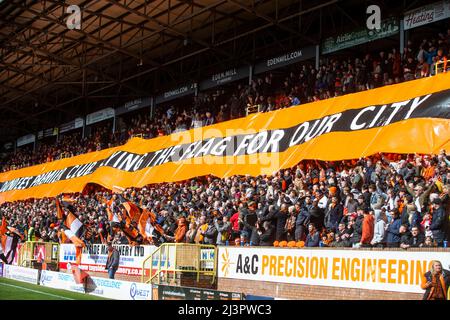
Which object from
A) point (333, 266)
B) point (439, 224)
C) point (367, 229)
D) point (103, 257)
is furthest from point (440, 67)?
point (103, 257)

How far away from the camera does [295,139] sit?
723 inches

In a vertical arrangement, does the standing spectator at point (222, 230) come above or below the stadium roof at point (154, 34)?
below

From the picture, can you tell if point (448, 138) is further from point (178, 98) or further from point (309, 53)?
point (178, 98)

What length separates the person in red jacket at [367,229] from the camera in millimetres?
12828

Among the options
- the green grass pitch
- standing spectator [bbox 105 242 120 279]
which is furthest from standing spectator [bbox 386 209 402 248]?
standing spectator [bbox 105 242 120 279]

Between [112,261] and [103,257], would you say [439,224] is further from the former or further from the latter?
[103,257]

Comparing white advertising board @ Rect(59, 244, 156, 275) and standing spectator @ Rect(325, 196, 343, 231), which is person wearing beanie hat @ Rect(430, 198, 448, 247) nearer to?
standing spectator @ Rect(325, 196, 343, 231)

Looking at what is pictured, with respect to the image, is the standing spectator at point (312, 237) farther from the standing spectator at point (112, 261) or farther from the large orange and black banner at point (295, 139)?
A: the standing spectator at point (112, 261)

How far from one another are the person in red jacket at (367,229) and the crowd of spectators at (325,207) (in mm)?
20

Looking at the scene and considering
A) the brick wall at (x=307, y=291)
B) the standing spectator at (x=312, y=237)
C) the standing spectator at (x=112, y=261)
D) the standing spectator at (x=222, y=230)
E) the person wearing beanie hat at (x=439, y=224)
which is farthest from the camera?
the standing spectator at (x=112, y=261)

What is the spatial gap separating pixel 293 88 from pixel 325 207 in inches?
441

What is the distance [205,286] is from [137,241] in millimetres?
5519

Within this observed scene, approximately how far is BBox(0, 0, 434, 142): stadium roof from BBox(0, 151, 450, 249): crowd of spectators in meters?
8.47

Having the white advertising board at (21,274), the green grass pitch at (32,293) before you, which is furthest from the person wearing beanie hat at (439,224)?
the white advertising board at (21,274)
